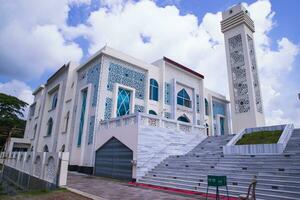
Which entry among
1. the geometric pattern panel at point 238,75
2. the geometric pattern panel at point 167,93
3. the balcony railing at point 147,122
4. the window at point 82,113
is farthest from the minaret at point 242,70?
the window at point 82,113

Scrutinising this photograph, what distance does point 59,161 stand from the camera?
7.72 m

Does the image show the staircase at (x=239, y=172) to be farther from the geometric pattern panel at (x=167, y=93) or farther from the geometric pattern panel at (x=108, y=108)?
the geometric pattern panel at (x=167, y=93)

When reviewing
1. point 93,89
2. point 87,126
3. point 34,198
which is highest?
point 93,89

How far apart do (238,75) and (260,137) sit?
37.2 ft

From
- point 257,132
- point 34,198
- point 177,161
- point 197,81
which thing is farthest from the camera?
point 197,81

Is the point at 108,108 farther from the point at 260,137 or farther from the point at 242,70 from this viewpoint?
the point at 242,70

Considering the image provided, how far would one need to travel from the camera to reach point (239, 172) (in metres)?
7.44

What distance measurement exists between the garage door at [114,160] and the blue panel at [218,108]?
50.3 ft

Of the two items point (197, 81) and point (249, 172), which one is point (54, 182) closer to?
point (249, 172)

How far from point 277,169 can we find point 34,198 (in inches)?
294

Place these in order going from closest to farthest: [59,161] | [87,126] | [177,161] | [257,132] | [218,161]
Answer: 1. [59,161]
2. [218,161]
3. [177,161]
4. [257,132]
5. [87,126]

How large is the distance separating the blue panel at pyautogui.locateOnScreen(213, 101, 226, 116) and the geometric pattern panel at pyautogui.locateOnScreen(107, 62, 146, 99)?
36.4ft

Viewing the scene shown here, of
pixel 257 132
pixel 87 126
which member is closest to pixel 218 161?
pixel 257 132

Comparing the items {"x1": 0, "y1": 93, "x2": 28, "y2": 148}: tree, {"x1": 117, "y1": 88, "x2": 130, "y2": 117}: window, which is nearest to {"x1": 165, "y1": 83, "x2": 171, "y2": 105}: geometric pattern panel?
{"x1": 117, "y1": 88, "x2": 130, "y2": 117}: window
